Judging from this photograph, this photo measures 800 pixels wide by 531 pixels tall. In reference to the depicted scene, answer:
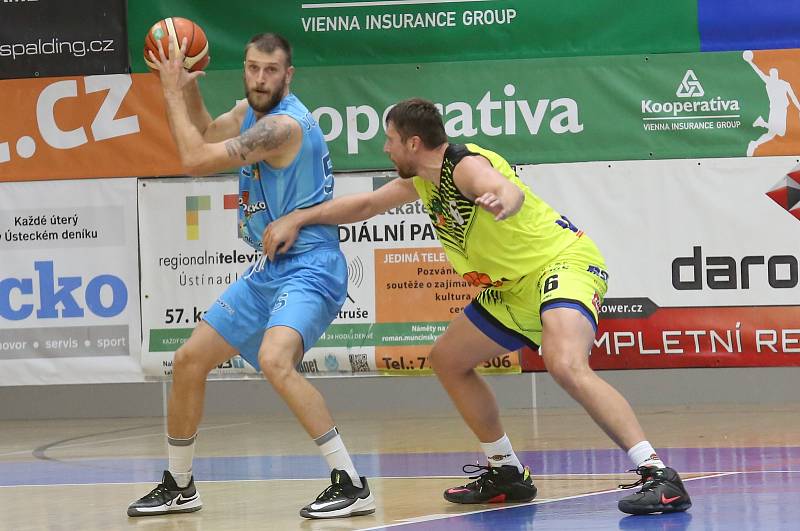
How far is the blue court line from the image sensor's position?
7.25m

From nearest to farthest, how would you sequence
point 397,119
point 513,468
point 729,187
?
point 397,119 → point 513,468 → point 729,187

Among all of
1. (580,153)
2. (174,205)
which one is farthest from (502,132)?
(174,205)

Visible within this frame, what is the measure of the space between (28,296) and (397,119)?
20.8ft

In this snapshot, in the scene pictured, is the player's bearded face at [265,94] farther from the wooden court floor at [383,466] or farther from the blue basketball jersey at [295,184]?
the wooden court floor at [383,466]

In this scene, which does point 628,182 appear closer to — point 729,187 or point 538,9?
point 729,187

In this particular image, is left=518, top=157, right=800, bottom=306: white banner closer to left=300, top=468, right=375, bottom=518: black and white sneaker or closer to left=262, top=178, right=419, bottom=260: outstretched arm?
left=262, top=178, right=419, bottom=260: outstretched arm

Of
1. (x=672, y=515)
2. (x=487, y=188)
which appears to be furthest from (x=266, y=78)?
(x=672, y=515)

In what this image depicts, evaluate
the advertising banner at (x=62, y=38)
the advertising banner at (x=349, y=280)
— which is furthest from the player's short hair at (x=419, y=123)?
the advertising banner at (x=62, y=38)

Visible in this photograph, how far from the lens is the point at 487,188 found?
5.47 meters

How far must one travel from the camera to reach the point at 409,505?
607 centimetres

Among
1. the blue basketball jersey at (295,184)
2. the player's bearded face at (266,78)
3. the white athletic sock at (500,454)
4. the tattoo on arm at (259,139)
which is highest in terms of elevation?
the player's bearded face at (266,78)

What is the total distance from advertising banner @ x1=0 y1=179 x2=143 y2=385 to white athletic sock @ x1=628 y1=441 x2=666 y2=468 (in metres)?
6.45

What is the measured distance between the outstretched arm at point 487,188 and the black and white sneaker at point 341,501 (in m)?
1.37

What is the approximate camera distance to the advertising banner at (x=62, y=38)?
11.2 metres
